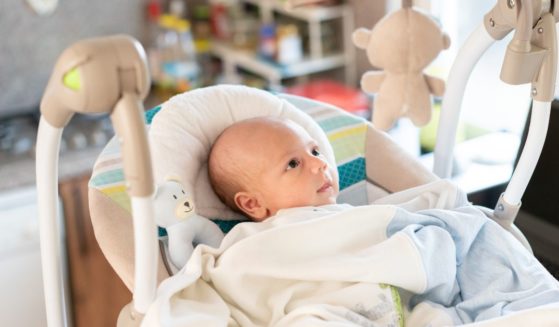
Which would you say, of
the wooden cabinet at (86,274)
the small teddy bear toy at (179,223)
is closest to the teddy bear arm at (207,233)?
the small teddy bear toy at (179,223)

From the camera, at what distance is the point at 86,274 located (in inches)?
87.6

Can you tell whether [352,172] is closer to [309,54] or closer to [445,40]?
[445,40]

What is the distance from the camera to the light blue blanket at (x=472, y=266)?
3.60 ft

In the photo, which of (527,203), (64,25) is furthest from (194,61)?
(527,203)

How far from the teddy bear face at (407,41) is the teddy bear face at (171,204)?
47 cm

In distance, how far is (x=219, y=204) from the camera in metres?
1.31

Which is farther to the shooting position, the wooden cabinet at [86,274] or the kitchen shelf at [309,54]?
the kitchen shelf at [309,54]

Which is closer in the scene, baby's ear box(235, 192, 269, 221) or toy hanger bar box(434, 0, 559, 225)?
toy hanger bar box(434, 0, 559, 225)

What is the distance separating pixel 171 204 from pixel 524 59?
52 cm

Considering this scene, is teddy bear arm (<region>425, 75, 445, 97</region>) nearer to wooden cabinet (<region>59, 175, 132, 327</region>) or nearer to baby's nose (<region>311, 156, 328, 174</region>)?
baby's nose (<region>311, 156, 328, 174</region>)

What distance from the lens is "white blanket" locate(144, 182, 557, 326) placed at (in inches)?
41.8

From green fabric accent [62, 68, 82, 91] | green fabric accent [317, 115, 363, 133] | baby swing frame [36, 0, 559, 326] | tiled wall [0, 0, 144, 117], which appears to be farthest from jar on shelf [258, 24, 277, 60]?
green fabric accent [62, 68, 82, 91]

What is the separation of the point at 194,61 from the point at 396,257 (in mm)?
1705

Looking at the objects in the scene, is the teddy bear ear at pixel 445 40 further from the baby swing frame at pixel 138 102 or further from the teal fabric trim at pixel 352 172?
the teal fabric trim at pixel 352 172
